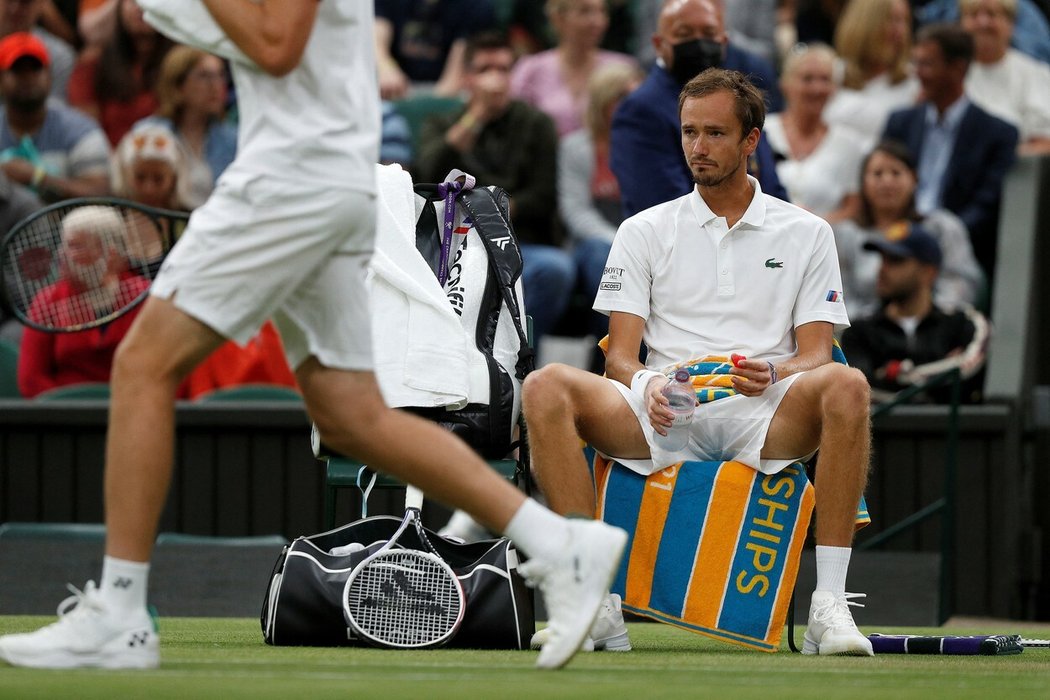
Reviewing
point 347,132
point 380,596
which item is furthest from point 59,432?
point 347,132

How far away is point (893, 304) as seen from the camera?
7.85 meters

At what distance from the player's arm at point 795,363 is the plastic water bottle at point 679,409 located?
130mm

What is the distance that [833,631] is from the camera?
15.0 ft

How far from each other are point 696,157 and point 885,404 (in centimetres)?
267

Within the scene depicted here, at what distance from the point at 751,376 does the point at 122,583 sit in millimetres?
1905

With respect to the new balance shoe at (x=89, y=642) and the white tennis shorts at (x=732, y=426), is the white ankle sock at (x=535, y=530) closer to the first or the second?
the new balance shoe at (x=89, y=642)

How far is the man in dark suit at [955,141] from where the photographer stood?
8.79 m

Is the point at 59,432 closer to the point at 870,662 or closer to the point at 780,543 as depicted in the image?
the point at 780,543

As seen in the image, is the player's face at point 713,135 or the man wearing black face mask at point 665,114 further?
the man wearing black face mask at point 665,114

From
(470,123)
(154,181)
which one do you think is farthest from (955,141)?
(154,181)

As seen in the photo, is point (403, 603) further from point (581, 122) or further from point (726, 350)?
point (581, 122)

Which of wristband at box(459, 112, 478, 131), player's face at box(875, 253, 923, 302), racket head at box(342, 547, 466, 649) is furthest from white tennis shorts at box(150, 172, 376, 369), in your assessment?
wristband at box(459, 112, 478, 131)

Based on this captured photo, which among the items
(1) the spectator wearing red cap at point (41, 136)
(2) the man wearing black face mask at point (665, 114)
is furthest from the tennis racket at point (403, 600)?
(1) the spectator wearing red cap at point (41, 136)

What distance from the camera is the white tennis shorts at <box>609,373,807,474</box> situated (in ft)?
15.8
